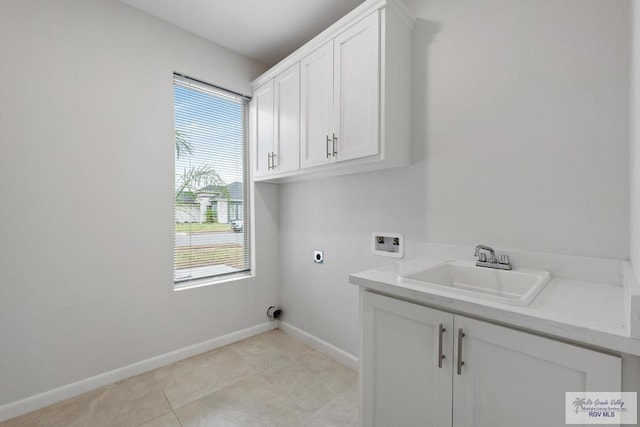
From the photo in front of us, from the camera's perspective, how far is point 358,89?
167cm

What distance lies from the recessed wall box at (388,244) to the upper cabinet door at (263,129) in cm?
113

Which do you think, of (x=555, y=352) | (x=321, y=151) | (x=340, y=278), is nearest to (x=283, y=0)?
(x=321, y=151)

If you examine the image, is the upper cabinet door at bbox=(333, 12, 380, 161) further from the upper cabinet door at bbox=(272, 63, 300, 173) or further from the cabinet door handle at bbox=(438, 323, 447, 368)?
the cabinet door handle at bbox=(438, 323, 447, 368)

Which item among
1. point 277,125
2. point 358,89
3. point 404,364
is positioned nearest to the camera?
point 404,364

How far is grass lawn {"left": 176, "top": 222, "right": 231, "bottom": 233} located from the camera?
91.4 inches

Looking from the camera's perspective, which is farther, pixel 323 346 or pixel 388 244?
pixel 323 346

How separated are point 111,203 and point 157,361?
4.05 ft

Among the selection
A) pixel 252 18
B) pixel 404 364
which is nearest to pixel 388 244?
pixel 404 364

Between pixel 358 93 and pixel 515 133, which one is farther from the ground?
pixel 358 93

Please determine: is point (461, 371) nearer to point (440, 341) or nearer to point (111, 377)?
point (440, 341)

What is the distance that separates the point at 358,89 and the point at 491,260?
1.19m

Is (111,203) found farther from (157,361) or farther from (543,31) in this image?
(543,31)

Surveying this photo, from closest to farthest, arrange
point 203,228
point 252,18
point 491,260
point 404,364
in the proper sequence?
point 404,364 < point 491,260 < point 252,18 < point 203,228

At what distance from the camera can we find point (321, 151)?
75.7 inches
